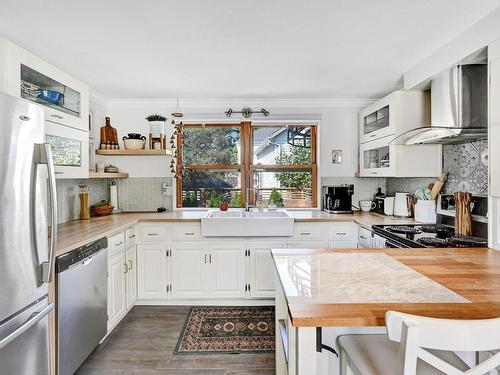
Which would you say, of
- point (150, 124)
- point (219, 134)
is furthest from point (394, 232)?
point (150, 124)

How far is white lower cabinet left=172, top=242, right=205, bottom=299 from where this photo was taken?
3139 millimetres

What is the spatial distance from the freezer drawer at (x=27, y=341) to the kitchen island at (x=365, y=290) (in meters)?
1.25

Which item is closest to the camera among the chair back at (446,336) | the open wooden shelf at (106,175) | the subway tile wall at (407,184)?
the chair back at (446,336)

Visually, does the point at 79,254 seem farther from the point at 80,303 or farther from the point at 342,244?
the point at 342,244

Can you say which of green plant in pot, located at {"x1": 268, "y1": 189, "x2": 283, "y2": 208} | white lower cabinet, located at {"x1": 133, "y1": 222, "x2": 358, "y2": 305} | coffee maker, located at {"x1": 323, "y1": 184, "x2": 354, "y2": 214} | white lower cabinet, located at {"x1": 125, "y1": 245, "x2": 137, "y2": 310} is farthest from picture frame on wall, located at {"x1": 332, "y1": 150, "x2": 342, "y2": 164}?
white lower cabinet, located at {"x1": 125, "y1": 245, "x2": 137, "y2": 310}

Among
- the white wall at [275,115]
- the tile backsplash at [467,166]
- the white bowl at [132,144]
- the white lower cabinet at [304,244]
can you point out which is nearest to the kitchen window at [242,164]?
the white wall at [275,115]

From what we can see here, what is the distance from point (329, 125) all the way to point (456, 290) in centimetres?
290

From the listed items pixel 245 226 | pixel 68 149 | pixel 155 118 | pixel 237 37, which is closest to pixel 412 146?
pixel 245 226

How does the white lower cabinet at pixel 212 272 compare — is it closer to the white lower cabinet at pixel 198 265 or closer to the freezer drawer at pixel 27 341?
the white lower cabinet at pixel 198 265

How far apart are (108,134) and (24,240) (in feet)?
7.67

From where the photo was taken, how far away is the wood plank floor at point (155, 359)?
6.98ft

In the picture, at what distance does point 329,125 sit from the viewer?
3.85 m

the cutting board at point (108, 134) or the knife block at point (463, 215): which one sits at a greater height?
the cutting board at point (108, 134)

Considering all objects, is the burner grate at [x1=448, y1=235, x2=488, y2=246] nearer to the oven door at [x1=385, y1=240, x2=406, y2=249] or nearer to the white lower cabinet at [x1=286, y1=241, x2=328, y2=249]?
the oven door at [x1=385, y1=240, x2=406, y2=249]
